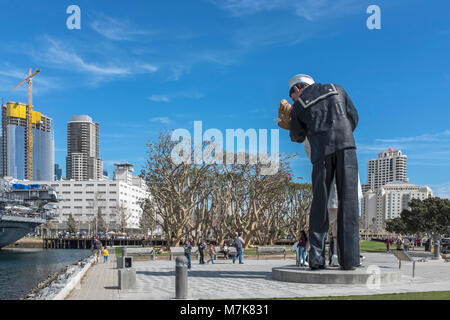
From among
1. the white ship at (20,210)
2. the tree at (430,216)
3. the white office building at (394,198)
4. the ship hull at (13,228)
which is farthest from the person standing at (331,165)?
the white office building at (394,198)

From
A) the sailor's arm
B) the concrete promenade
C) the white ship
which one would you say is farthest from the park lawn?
the white ship

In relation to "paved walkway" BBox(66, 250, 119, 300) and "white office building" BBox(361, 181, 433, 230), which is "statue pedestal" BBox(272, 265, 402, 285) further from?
"white office building" BBox(361, 181, 433, 230)

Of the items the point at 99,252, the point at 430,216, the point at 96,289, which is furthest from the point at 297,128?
the point at 430,216

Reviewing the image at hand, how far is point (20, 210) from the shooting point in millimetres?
90875

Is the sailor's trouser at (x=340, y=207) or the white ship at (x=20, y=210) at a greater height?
the sailor's trouser at (x=340, y=207)

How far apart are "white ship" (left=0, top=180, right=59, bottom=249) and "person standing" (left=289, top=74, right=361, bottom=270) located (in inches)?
2760

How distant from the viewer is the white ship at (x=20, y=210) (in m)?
79.8

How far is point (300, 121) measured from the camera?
53.3ft

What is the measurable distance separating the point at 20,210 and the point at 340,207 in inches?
3474

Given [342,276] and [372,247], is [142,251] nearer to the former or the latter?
[342,276]

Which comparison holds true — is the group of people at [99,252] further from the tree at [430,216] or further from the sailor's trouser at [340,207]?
the tree at [430,216]
